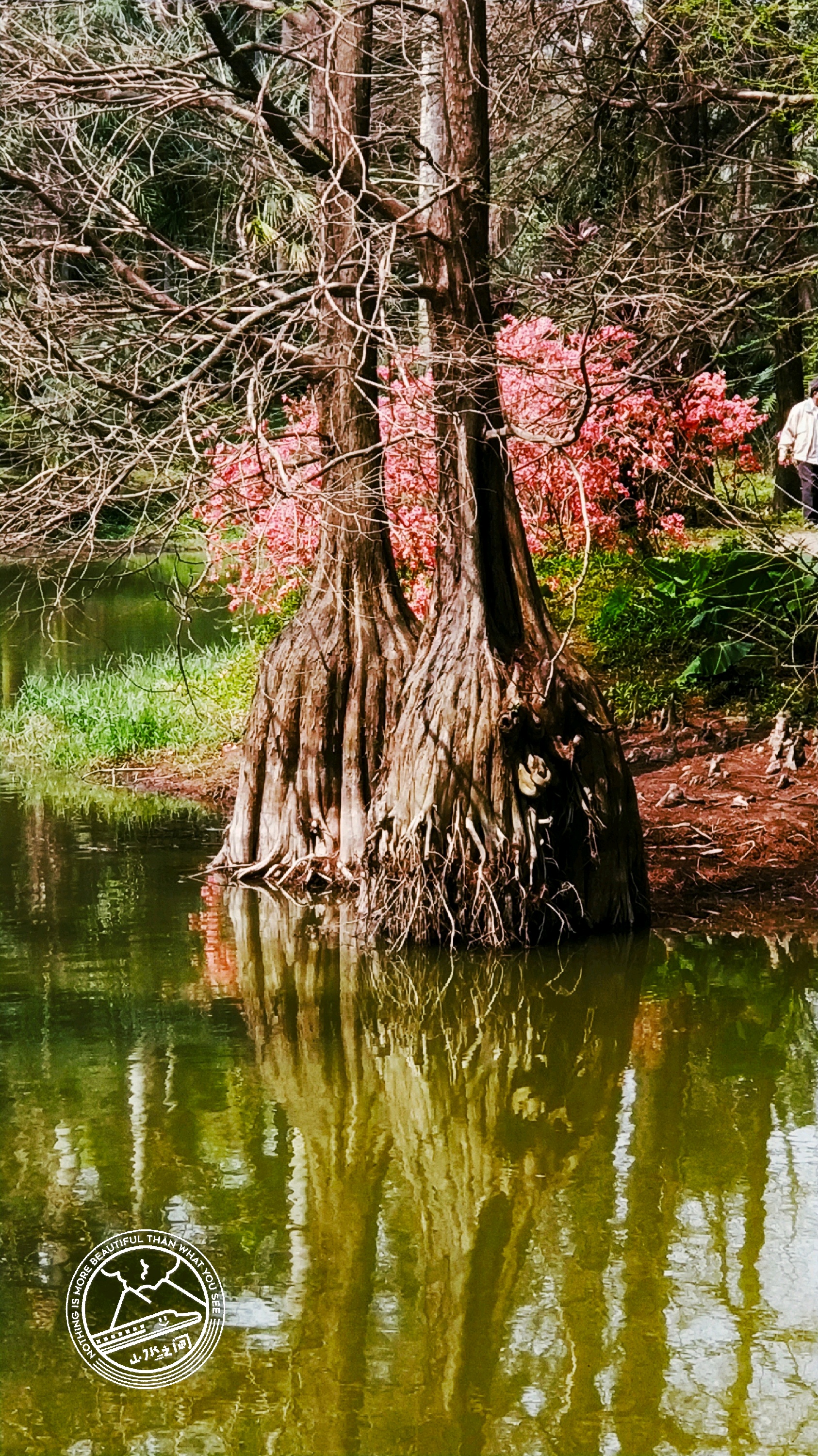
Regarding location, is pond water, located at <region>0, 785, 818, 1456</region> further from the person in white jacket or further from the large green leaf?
the person in white jacket

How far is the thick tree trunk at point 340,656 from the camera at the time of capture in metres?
9.12

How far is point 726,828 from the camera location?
9805 millimetres

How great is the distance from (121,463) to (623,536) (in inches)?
282

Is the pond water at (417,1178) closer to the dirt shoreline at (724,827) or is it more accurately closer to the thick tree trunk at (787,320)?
the dirt shoreline at (724,827)

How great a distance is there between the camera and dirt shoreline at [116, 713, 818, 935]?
29.2 feet

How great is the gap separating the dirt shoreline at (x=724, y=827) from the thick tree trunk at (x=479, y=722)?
801 millimetres

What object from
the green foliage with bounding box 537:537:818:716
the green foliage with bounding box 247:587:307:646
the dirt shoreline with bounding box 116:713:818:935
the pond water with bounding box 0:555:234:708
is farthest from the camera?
the pond water with bounding box 0:555:234:708

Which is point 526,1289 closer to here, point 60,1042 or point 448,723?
point 60,1042

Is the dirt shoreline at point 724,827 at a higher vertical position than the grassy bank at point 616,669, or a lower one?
lower

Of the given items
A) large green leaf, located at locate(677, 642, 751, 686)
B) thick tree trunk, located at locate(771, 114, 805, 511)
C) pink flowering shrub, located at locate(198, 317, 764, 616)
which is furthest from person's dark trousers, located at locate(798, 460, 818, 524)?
large green leaf, located at locate(677, 642, 751, 686)

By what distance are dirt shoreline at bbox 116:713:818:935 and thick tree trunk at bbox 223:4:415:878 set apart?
1722 mm

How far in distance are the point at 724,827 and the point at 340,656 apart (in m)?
2.55

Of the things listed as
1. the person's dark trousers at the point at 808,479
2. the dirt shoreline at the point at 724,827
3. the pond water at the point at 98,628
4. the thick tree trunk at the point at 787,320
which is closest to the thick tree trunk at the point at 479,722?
the dirt shoreline at the point at 724,827

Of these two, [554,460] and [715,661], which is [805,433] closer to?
[554,460]
